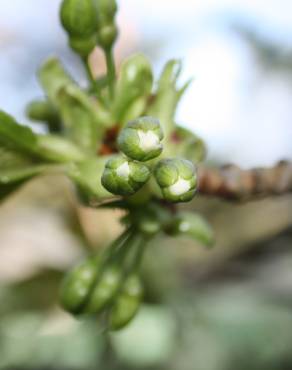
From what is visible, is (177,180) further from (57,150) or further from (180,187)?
(57,150)

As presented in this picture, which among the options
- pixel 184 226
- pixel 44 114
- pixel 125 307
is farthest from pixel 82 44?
pixel 125 307

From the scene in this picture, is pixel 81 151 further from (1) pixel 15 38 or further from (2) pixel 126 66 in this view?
(1) pixel 15 38

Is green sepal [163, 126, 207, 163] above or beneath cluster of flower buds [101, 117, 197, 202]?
beneath

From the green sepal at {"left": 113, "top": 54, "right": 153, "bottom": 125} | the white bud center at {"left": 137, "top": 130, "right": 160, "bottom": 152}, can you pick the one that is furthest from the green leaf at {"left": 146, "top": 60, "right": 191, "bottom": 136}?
the white bud center at {"left": 137, "top": 130, "right": 160, "bottom": 152}

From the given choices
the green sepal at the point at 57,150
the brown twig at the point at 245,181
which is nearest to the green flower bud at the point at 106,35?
the green sepal at the point at 57,150

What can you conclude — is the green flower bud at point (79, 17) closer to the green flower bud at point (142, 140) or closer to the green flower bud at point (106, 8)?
the green flower bud at point (106, 8)

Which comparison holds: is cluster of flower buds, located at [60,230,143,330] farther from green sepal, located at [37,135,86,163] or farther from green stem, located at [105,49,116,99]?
green stem, located at [105,49,116,99]

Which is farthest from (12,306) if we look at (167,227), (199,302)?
(167,227)
